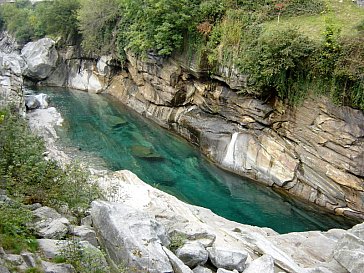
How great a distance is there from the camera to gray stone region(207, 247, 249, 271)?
6.73m

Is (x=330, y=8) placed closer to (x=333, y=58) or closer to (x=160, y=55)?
(x=333, y=58)

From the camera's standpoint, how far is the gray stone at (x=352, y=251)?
7266mm

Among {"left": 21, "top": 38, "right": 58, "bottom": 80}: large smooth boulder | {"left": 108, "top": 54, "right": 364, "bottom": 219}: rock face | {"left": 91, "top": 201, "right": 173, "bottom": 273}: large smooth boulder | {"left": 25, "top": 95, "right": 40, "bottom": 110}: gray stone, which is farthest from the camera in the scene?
{"left": 21, "top": 38, "right": 58, "bottom": 80}: large smooth boulder

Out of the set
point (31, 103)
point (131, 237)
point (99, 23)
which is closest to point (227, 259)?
point (131, 237)

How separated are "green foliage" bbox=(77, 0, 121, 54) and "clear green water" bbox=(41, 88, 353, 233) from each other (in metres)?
6.55

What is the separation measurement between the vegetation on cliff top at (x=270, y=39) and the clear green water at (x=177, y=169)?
159 inches

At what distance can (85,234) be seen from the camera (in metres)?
6.00

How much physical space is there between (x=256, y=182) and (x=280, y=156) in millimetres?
1498

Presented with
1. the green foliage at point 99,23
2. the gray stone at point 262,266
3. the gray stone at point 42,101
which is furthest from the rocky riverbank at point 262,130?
the gray stone at point 262,266

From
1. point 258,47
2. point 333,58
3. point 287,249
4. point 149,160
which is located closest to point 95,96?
point 149,160

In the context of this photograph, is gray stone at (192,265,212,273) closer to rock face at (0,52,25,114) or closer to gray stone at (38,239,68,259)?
gray stone at (38,239,68,259)

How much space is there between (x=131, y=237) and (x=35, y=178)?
3104mm

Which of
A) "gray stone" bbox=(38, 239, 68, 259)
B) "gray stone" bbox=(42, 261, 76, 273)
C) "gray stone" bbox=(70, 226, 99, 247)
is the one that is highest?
"gray stone" bbox=(42, 261, 76, 273)

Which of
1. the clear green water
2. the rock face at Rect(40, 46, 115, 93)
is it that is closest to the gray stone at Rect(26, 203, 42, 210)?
the clear green water
